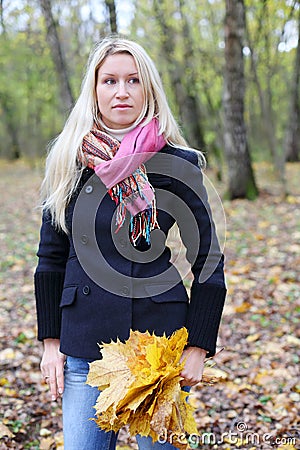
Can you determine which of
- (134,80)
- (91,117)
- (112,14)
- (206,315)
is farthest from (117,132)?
(112,14)

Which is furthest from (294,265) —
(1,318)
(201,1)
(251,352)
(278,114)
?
(278,114)

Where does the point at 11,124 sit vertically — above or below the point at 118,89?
above

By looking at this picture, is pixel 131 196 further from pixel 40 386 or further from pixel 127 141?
pixel 40 386

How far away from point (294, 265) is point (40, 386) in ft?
12.1

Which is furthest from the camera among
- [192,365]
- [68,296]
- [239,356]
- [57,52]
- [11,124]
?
[11,124]

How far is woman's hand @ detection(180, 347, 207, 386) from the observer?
6.33ft

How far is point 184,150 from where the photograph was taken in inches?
82.3

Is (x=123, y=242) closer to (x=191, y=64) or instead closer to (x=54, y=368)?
(x=54, y=368)

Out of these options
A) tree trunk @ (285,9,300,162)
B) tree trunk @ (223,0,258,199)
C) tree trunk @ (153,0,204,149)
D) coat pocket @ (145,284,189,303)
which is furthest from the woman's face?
tree trunk @ (285,9,300,162)

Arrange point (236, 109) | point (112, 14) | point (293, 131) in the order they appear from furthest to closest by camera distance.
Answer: point (293, 131) → point (236, 109) → point (112, 14)

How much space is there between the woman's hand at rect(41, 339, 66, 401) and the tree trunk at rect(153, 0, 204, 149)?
12.9 meters

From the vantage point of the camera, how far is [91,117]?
210cm

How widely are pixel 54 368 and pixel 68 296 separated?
321mm

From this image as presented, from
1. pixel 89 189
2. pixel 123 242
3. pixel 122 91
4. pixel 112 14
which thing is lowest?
pixel 123 242
